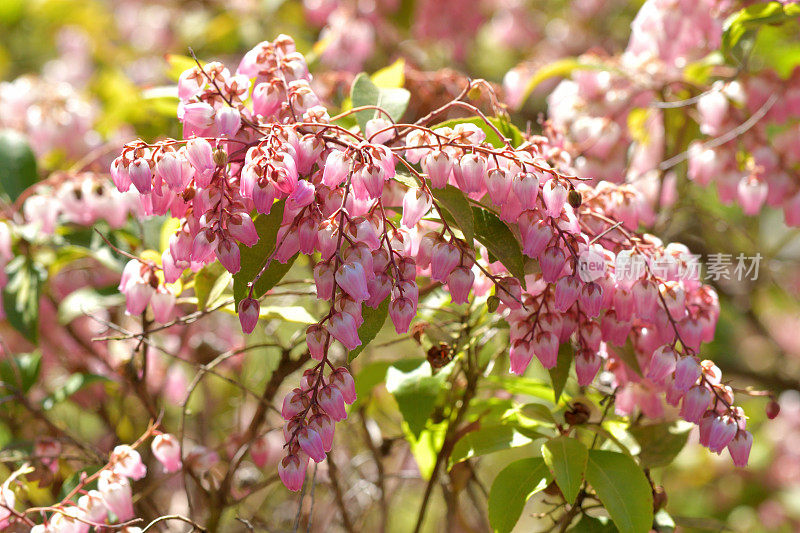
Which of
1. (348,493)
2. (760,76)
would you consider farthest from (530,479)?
(760,76)

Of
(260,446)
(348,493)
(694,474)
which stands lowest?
(694,474)

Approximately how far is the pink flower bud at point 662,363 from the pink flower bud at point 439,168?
1.24 ft

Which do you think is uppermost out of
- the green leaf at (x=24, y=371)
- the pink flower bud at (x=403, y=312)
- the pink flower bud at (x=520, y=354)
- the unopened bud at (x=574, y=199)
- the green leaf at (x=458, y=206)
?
the green leaf at (x=458, y=206)

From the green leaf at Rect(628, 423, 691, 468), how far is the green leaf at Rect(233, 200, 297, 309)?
65 centimetres

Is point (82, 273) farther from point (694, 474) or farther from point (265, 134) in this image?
point (694, 474)

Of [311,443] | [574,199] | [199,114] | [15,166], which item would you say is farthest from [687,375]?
[15,166]

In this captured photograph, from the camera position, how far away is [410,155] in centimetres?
109

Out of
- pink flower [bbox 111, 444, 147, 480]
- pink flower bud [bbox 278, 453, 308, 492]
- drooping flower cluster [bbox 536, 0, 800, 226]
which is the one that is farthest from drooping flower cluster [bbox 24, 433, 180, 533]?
drooping flower cluster [bbox 536, 0, 800, 226]

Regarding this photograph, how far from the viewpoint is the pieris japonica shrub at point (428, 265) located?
100cm

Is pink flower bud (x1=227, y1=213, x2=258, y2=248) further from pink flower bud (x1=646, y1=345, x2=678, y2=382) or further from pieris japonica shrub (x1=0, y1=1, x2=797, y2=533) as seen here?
pink flower bud (x1=646, y1=345, x2=678, y2=382)

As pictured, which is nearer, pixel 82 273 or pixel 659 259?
pixel 659 259

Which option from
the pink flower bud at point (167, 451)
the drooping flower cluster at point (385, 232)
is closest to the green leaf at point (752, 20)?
the drooping flower cluster at point (385, 232)

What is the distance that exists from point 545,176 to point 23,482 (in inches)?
38.4

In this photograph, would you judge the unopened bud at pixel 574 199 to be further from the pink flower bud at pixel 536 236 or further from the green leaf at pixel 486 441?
the green leaf at pixel 486 441
